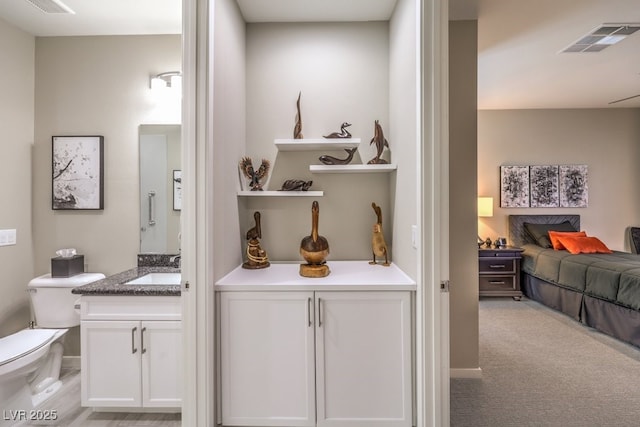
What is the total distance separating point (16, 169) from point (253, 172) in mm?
1834

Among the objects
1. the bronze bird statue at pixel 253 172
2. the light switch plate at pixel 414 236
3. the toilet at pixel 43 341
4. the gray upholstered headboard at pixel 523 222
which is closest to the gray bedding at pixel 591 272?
the gray upholstered headboard at pixel 523 222

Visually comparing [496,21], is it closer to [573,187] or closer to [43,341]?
[573,187]

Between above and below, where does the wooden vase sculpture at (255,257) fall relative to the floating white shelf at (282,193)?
below

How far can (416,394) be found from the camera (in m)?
1.63

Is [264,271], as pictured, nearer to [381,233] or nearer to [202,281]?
[202,281]

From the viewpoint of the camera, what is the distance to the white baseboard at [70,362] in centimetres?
249

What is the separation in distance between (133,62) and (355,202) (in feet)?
6.75

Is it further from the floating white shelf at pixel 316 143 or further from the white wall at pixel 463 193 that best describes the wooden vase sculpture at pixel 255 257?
the white wall at pixel 463 193

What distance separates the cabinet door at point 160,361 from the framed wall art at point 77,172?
121 cm

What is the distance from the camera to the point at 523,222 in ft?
15.9

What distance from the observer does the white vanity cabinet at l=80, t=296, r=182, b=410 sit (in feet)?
6.13

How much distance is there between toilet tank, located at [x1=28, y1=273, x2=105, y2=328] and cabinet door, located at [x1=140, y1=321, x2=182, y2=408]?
81 cm

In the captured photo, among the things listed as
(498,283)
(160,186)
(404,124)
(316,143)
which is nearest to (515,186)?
(498,283)

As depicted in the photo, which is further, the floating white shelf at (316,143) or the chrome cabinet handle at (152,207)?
the chrome cabinet handle at (152,207)
